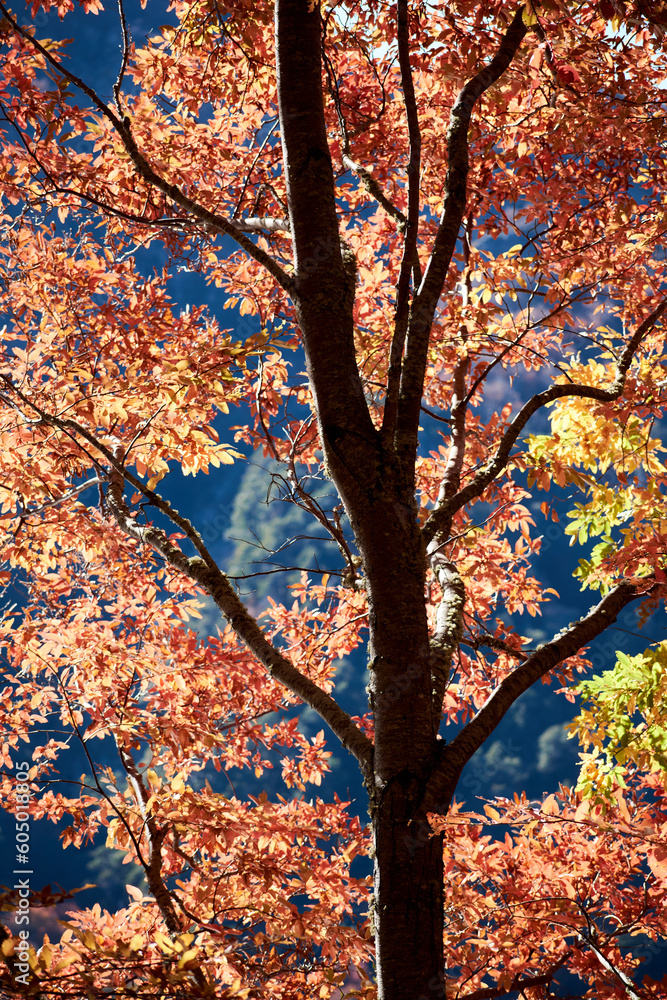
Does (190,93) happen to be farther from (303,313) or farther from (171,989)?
(171,989)

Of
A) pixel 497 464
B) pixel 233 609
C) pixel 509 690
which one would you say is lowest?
pixel 509 690

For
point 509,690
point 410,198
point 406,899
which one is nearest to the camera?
point 406,899

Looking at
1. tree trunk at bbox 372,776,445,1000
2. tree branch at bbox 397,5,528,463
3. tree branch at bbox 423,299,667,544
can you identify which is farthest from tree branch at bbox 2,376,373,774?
tree branch at bbox 397,5,528,463

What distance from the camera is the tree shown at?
1.73m

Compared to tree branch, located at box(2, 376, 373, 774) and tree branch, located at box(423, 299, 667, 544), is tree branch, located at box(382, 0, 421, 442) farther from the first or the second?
tree branch, located at box(2, 376, 373, 774)

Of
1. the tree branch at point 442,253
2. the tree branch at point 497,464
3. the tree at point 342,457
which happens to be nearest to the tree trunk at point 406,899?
the tree at point 342,457

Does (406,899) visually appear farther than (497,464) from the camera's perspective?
No

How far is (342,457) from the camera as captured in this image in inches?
69.7

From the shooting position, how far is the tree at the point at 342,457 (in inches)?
68.0

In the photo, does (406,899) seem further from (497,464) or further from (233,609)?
(497,464)

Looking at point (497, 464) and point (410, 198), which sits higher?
point (410, 198)

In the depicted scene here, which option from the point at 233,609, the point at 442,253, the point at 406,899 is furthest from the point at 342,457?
the point at 406,899

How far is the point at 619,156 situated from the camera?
3.33 meters

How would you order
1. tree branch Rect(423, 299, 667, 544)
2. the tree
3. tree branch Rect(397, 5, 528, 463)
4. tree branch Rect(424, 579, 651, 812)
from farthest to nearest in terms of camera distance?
1. tree branch Rect(423, 299, 667, 544)
2. tree branch Rect(397, 5, 528, 463)
3. the tree
4. tree branch Rect(424, 579, 651, 812)
